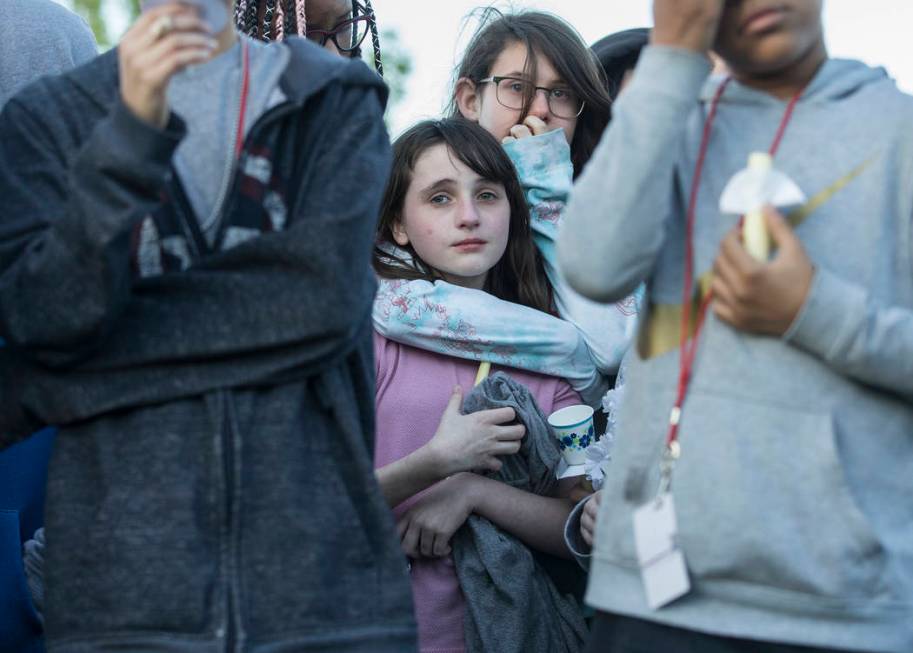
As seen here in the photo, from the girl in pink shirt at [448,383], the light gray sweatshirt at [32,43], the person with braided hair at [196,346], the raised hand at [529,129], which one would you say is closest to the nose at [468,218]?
the girl in pink shirt at [448,383]

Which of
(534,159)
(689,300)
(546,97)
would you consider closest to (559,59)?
(546,97)

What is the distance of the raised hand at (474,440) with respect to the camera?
8.87ft

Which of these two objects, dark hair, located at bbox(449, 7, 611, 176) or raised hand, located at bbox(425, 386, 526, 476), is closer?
raised hand, located at bbox(425, 386, 526, 476)

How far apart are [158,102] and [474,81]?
191cm

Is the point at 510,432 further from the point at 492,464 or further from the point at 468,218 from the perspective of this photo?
the point at 468,218

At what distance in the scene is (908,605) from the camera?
1685 mm

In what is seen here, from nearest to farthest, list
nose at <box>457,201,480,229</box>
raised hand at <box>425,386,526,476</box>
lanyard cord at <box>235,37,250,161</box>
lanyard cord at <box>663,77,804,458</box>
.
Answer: lanyard cord at <box>663,77,804,458</box> < lanyard cord at <box>235,37,250,161</box> < raised hand at <box>425,386,526,476</box> < nose at <box>457,201,480,229</box>

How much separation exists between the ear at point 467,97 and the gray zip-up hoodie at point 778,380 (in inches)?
69.0

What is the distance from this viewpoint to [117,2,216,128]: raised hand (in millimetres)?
1726

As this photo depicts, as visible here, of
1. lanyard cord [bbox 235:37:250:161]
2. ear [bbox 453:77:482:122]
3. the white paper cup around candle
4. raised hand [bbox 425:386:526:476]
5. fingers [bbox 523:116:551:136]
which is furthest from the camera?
ear [bbox 453:77:482:122]

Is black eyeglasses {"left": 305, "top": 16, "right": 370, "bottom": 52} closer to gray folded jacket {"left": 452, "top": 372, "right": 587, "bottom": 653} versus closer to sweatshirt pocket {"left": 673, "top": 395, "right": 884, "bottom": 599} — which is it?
gray folded jacket {"left": 452, "top": 372, "right": 587, "bottom": 653}

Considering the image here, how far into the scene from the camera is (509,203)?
317 centimetres

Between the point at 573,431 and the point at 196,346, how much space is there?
125cm

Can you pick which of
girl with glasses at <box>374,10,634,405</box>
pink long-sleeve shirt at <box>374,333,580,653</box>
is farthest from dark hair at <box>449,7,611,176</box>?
pink long-sleeve shirt at <box>374,333,580,653</box>
